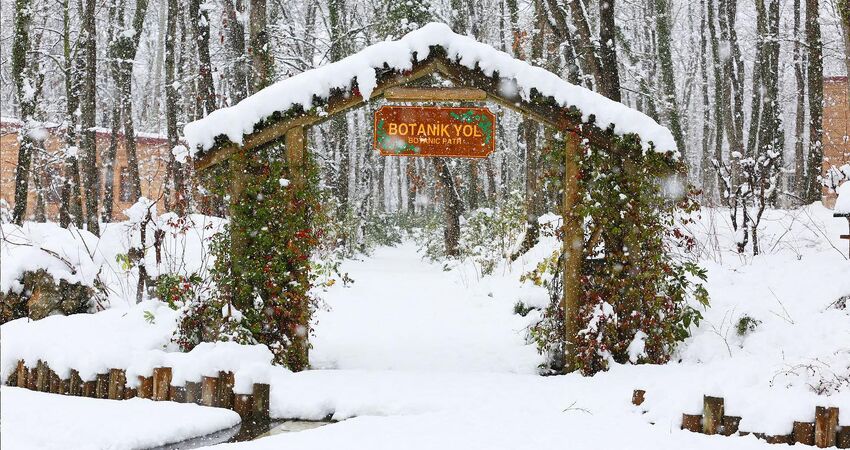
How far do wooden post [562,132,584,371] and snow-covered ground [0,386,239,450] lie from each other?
11.9 ft

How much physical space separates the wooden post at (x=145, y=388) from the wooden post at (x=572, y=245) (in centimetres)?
424

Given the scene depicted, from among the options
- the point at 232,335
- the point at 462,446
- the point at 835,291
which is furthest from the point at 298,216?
the point at 835,291

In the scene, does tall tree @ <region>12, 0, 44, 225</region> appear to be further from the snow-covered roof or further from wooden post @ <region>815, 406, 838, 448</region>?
wooden post @ <region>815, 406, 838, 448</region>

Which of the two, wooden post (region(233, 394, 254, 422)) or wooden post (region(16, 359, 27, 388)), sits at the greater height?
wooden post (region(16, 359, 27, 388))

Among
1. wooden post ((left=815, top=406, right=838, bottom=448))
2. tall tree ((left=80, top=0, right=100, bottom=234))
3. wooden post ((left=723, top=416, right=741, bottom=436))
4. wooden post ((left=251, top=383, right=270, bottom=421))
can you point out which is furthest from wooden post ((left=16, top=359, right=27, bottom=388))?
tall tree ((left=80, top=0, right=100, bottom=234))

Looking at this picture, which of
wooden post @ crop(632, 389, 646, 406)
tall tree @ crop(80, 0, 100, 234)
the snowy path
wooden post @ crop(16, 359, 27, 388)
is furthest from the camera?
tall tree @ crop(80, 0, 100, 234)

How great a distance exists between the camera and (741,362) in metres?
6.66

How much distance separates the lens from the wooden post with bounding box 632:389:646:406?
611 cm

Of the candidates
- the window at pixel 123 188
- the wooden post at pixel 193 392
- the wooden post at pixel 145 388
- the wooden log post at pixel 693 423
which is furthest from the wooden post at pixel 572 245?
the window at pixel 123 188

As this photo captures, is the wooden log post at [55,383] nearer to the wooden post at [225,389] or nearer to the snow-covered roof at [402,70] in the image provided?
the wooden post at [225,389]

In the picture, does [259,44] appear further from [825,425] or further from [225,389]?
[825,425]

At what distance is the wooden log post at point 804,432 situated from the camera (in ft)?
17.1

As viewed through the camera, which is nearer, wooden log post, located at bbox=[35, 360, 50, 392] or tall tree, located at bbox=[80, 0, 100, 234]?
wooden log post, located at bbox=[35, 360, 50, 392]

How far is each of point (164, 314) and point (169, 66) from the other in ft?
39.7
